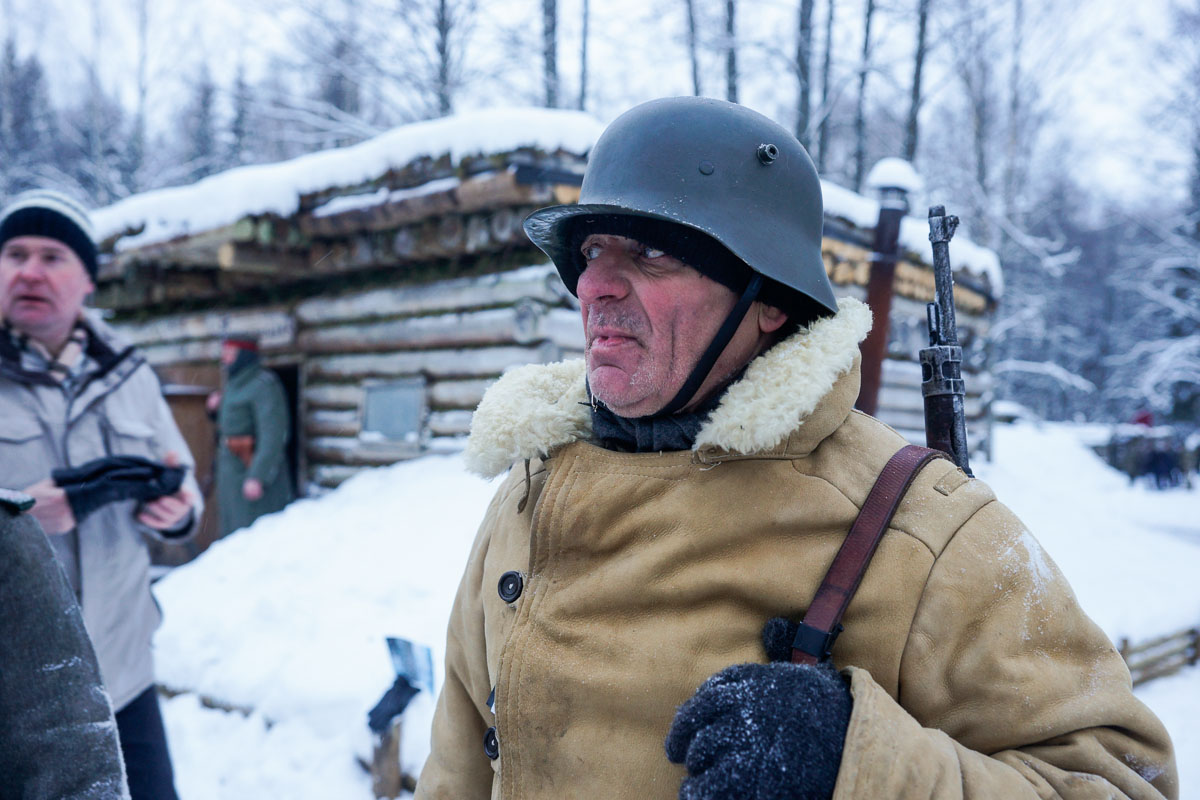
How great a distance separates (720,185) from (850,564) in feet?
2.81

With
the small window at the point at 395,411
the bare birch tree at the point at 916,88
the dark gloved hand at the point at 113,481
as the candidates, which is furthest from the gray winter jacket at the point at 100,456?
the bare birch tree at the point at 916,88

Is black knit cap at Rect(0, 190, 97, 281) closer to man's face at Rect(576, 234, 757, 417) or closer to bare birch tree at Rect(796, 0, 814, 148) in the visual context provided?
man's face at Rect(576, 234, 757, 417)

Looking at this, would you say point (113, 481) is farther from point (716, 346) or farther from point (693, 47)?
point (693, 47)

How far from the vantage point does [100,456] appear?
113 inches

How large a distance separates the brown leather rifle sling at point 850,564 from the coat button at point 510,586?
23.2 inches

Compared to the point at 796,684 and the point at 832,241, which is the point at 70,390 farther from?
the point at 832,241

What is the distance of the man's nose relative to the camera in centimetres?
165

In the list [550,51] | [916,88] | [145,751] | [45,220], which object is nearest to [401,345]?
[45,220]

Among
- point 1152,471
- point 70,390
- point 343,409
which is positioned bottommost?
point 1152,471

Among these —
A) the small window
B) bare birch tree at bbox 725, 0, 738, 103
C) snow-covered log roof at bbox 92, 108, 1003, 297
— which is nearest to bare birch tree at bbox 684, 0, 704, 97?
bare birch tree at bbox 725, 0, 738, 103

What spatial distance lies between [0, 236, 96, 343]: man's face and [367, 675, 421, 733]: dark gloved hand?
85.5 inches

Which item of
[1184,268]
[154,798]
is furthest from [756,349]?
[1184,268]

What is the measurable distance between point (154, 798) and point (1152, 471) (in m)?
23.5

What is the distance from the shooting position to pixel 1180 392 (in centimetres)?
2445
